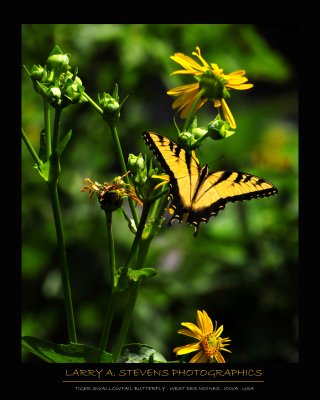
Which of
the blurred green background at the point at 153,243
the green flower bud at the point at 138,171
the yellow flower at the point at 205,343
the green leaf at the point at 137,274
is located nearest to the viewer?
the green leaf at the point at 137,274

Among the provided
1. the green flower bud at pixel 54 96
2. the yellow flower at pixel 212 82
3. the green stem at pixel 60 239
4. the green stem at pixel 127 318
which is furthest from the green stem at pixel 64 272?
the yellow flower at pixel 212 82

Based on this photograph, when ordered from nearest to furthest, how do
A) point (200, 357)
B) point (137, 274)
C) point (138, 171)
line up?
point (137, 274), point (138, 171), point (200, 357)

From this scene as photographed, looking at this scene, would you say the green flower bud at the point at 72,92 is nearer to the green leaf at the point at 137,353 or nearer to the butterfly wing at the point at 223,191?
the butterfly wing at the point at 223,191

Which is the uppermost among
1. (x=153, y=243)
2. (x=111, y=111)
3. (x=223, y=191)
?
(x=153, y=243)

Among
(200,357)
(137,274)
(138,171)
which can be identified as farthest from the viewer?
(200,357)

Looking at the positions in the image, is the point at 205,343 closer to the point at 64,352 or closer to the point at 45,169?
the point at 64,352

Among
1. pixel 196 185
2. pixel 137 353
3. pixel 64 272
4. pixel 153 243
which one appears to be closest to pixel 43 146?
pixel 64 272

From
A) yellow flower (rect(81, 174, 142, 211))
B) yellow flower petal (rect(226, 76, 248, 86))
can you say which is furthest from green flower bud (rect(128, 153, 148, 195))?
yellow flower petal (rect(226, 76, 248, 86))

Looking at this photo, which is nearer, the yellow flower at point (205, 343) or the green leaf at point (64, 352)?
the green leaf at point (64, 352)
